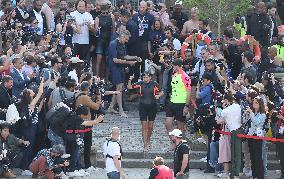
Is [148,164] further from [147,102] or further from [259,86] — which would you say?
[259,86]

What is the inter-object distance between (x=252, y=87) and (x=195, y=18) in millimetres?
6083

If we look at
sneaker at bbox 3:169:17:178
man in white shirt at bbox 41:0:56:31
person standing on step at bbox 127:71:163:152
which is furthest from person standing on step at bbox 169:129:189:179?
man in white shirt at bbox 41:0:56:31

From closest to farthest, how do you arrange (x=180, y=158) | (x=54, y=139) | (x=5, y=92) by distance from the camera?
(x=180, y=158) < (x=54, y=139) < (x=5, y=92)

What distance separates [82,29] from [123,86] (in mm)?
2002

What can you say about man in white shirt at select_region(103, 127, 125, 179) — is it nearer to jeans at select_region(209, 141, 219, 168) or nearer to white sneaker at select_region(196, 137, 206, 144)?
jeans at select_region(209, 141, 219, 168)

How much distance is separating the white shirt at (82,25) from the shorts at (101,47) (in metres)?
0.33

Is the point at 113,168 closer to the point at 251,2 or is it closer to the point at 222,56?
the point at 222,56

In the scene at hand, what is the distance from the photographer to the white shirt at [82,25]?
27.9 m

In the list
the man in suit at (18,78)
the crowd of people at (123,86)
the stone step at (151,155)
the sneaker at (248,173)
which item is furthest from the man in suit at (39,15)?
the sneaker at (248,173)

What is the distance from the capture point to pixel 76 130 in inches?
901

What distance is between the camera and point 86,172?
23156 millimetres

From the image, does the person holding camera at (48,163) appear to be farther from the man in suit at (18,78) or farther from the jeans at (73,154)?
the man in suit at (18,78)

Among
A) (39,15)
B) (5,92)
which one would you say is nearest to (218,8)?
(39,15)

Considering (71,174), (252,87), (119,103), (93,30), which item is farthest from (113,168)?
(93,30)
